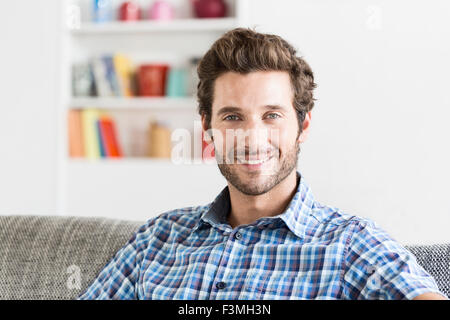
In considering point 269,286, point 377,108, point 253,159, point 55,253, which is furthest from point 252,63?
point 377,108

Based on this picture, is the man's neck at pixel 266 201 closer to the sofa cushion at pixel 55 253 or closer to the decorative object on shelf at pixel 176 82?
the sofa cushion at pixel 55 253

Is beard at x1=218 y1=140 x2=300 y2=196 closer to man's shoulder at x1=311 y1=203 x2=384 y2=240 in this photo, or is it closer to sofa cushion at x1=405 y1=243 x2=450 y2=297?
man's shoulder at x1=311 y1=203 x2=384 y2=240

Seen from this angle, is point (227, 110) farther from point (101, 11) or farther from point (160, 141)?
point (101, 11)

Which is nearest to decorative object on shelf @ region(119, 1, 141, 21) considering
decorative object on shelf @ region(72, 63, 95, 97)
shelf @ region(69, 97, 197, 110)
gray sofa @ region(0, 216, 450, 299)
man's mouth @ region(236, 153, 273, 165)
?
decorative object on shelf @ region(72, 63, 95, 97)

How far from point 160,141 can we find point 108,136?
301 mm

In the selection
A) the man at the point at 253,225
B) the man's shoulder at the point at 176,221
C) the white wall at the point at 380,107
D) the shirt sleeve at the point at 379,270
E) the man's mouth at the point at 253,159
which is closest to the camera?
the shirt sleeve at the point at 379,270

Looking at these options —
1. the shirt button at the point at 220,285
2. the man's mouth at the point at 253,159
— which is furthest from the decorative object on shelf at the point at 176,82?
the shirt button at the point at 220,285

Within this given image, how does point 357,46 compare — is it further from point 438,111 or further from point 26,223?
point 26,223

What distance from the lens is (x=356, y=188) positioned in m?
3.09

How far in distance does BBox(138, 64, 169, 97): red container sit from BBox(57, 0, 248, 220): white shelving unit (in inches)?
2.8

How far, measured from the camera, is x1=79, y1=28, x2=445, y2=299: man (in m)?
1.21

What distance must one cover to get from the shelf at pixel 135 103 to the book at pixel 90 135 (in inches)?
2.1

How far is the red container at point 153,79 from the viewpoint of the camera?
3475 millimetres

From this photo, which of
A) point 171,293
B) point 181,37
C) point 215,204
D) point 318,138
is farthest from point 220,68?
point 181,37
